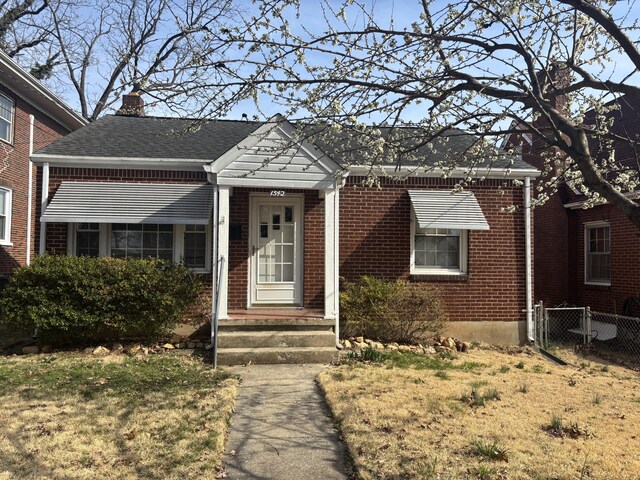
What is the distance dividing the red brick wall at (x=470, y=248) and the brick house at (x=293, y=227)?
0.02 m

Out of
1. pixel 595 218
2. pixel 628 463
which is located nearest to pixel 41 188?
pixel 628 463

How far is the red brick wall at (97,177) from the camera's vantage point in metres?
9.45

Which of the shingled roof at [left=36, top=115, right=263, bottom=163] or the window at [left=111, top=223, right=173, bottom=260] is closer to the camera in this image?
the shingled roof at [left=36, top=115, right=263, bottom=163]

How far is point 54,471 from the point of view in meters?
3.84

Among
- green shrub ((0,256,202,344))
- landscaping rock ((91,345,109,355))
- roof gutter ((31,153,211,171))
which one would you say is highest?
roof gutter ((31,153,211,171))

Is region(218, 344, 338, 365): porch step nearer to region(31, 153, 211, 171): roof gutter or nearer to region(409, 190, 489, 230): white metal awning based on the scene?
region(409, 190, 489, 230): white metal awning

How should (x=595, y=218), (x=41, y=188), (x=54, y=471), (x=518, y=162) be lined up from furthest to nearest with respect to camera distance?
(x=595, y=218) → (x=518, y=162) → (x=41, y=188) → (x=54, y=471)

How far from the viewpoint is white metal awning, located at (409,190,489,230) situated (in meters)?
9.52

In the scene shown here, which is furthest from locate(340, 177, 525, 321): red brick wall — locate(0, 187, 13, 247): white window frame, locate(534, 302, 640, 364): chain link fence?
locate(0, 187, 13, 247): white window frame

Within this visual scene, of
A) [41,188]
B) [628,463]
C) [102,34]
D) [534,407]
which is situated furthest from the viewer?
[102,34]

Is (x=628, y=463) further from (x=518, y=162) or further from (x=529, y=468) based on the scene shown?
(x=518, y=162)

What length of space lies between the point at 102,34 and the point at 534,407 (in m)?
26.9

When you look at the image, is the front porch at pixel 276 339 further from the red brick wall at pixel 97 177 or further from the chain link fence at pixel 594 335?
the chain link fence at pixel 594 335

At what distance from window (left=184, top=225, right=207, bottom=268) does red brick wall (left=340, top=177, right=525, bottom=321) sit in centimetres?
271
